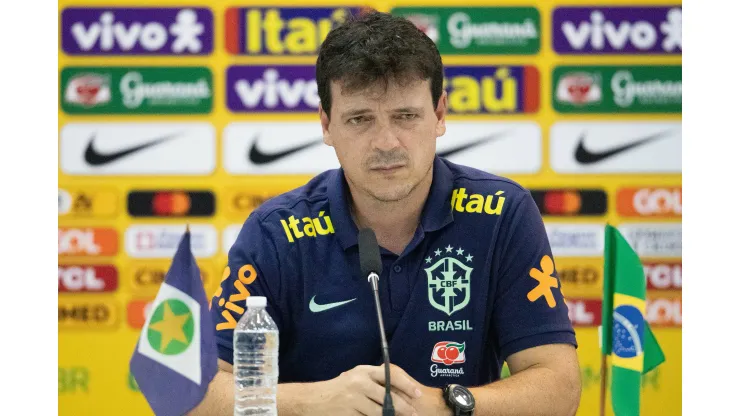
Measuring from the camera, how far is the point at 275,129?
126 inches

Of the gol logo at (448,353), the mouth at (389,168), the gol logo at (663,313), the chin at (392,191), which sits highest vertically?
the mouth at (389,168)

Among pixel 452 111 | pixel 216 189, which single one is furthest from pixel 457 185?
pixel 216 189

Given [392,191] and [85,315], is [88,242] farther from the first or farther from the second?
[392,191]

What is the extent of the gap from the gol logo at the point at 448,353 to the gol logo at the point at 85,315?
172cm

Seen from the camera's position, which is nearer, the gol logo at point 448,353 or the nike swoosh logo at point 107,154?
the gol logo at point 448,353

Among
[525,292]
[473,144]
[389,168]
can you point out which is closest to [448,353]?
Answer: [525,292]

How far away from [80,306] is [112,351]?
214 millimetres

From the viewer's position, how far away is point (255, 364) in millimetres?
1682

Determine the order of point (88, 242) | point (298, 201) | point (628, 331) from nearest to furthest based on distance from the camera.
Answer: point (628, 331), point (298, 201), point (88, 242)

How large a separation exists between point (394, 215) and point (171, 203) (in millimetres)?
1450

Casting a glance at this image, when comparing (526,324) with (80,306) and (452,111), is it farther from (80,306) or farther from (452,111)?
(80,306)

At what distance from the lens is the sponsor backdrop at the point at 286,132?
10.4ft

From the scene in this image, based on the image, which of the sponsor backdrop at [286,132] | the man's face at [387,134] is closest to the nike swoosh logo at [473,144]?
the sponsor backdrop at [286,132]

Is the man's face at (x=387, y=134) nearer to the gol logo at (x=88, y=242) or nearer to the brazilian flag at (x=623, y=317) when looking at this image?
Answer: the brazilian flag at (x=623, y=317)
